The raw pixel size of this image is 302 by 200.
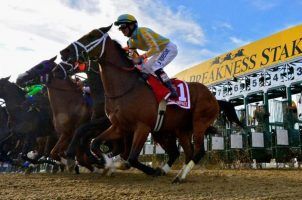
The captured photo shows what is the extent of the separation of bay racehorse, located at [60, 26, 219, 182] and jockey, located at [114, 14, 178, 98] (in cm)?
19

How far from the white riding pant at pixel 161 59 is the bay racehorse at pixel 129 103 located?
0.17m

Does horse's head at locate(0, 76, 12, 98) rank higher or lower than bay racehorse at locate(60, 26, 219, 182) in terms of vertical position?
higher

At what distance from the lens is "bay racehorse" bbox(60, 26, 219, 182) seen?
201 inches

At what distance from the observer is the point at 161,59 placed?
5.62 metres

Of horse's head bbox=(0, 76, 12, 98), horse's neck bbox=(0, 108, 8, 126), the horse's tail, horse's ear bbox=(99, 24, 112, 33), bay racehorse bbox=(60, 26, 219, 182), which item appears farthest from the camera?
horse's neck bbox=(0, 108, 8, 126)

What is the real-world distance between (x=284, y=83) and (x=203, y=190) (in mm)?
8556

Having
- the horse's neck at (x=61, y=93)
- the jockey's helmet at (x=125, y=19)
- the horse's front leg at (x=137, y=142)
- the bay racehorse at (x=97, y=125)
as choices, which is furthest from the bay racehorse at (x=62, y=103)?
the jockey's helmet at (x=125, y=19)

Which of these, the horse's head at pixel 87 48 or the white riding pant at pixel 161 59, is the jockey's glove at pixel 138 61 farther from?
the horse's head at pixel 87 48

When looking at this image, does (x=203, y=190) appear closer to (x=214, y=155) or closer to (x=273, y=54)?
(x=214, y=155)

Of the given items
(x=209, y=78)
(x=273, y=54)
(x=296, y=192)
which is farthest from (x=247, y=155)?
(x=296, y=192)

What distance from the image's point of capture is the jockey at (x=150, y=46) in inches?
217

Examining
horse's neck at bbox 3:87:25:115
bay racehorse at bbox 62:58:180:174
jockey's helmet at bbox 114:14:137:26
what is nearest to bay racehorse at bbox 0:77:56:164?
horse's neck at bbox 3:87:25:115

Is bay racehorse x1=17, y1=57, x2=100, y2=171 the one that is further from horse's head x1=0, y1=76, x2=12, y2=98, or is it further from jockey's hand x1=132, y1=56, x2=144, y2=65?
jockey's hand x1=132, y1=56, x2=144, y2=65

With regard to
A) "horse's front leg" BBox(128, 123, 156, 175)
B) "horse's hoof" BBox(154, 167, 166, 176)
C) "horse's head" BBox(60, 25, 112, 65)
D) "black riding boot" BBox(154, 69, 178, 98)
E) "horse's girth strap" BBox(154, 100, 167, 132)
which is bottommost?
"horse's hoof" BBox(154, 167, 166, 176)
